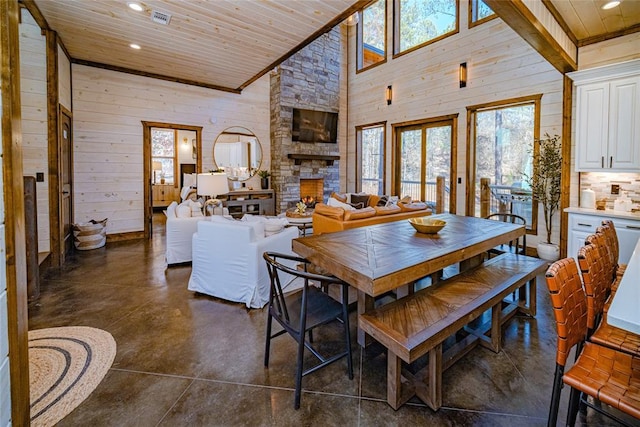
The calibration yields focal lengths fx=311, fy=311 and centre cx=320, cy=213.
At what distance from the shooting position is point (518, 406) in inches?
68.1

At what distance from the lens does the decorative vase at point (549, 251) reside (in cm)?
Answer: 432

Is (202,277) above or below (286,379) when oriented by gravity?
above

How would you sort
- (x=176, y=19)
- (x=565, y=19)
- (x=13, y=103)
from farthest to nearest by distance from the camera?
(x=176, y=19) → (x=565, y=19) → (x=13, y=103)

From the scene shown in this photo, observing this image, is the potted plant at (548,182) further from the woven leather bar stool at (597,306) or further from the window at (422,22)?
the woven leather bar stool at (597,306)

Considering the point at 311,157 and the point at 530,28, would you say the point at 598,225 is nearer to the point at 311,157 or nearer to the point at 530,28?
the point at 530,28

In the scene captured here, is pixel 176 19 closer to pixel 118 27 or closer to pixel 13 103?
pixel 118 27

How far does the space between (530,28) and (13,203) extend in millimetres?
3475

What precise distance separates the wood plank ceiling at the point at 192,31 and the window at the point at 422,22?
313cm

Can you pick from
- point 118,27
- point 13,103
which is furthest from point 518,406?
point 118,27

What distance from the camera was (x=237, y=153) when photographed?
7141mm

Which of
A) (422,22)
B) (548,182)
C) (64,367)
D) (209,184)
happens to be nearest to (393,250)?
(64,367)

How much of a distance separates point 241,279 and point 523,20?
3.24 metres

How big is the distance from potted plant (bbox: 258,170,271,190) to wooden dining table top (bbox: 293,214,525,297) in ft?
15.4

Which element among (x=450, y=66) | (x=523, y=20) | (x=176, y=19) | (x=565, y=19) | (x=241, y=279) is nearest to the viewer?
(x=523, y=20)
